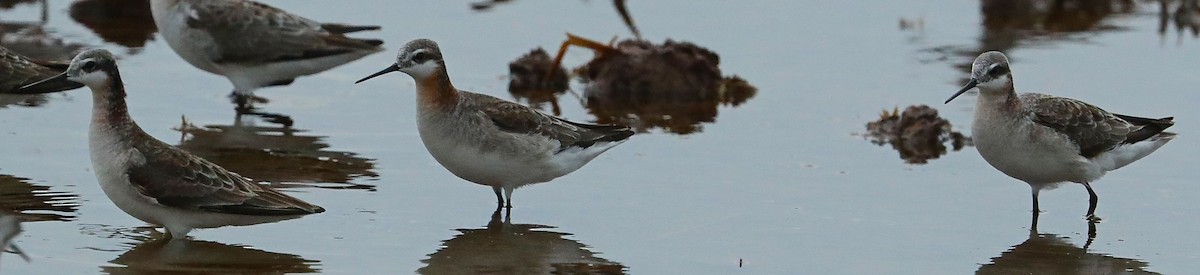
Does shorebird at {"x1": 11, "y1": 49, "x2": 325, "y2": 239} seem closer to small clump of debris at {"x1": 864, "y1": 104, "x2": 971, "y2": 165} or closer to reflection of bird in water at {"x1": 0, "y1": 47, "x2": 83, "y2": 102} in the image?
reflection of bird in water at {"x1": 0, "y1": 47, "x2": 83, "y2": 102}

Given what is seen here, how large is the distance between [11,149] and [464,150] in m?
3.81

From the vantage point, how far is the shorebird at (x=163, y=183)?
10891mm

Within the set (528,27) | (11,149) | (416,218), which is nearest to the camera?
(416,218)

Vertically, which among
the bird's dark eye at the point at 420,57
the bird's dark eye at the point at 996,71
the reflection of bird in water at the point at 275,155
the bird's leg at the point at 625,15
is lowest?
the reflection of bird in water at the point at 275,155

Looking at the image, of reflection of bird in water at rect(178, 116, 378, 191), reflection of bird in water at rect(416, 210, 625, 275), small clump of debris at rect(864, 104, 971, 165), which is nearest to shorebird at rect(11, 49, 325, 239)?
reflection of bird in water at rect(416, 210, 625, 275)

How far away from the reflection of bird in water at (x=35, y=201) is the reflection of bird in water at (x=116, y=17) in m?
6.78

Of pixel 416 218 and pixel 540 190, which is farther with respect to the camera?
pixel 540 190

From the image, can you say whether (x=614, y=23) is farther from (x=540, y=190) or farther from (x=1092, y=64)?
(x=540, y=190)

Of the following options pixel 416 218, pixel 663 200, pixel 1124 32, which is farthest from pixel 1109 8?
pixel 416 218

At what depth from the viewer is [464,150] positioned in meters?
12.3

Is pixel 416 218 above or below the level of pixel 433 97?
below

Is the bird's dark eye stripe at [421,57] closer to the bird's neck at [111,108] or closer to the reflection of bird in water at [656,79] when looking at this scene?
the bird's neck at [111,108]

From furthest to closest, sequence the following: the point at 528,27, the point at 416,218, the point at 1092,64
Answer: the point at 528,27, the point at 1092,64, the point at 416,218

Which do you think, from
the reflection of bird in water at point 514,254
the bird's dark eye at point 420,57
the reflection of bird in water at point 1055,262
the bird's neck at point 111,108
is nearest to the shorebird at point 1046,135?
the reflection of bird in water at point 1055,262
